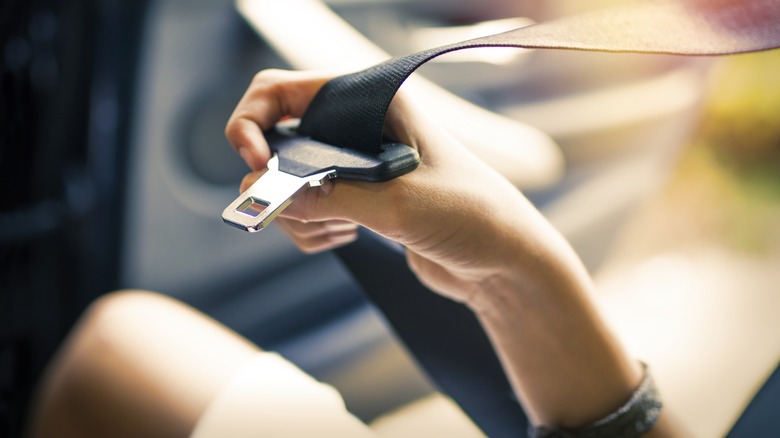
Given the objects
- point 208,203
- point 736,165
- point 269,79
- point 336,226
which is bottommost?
point 208,203

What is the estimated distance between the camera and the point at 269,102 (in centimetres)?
53

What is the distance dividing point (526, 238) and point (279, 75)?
23 cm

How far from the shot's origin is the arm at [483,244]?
0.44 meters

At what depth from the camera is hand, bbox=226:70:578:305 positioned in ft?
1.43

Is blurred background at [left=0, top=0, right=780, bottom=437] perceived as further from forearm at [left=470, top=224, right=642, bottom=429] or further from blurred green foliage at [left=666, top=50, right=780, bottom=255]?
forearm at [left=470, top=224, right=642, bottom=429]

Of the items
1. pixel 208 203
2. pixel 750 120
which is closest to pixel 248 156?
pixel 208 203

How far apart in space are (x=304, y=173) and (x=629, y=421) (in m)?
0.33

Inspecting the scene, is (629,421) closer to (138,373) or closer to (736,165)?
(138,373)

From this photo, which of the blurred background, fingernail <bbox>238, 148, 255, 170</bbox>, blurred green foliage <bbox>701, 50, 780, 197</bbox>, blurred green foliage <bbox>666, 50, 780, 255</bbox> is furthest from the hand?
blurred green foliage <bbox>701, 50, 780, 197</bbox>

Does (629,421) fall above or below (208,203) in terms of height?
above

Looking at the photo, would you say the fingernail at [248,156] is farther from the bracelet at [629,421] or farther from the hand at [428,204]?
the bracelet at [629,421]

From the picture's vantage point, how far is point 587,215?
1.59 meters

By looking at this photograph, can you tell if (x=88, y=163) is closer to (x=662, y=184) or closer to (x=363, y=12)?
(x=363, y=12)

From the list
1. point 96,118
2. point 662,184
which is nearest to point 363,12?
point 96,118
